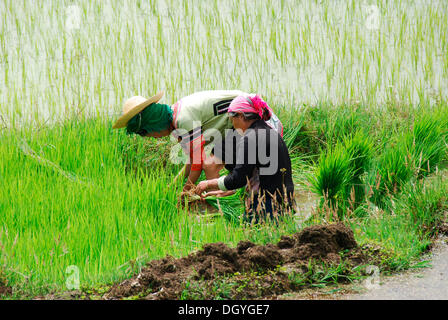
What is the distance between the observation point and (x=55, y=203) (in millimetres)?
4141

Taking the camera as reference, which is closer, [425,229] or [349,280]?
[349,280]

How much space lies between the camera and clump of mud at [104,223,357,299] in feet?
9.67

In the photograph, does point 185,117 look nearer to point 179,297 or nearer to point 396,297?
point 179,297

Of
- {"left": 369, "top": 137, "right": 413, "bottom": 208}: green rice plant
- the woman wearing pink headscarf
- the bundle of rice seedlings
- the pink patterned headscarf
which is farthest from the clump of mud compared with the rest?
the bundle of rice seedlings

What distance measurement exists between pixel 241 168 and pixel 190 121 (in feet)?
2.77

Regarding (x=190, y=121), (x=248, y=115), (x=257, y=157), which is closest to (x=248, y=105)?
(x=248, y=115)

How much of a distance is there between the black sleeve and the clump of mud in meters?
0.96

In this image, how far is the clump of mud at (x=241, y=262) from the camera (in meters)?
2.95

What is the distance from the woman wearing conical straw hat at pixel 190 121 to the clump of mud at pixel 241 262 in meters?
1.68

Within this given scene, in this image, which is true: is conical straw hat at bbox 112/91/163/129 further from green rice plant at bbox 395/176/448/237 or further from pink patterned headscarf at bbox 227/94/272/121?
green rice plant at bbox 395/176/448/237

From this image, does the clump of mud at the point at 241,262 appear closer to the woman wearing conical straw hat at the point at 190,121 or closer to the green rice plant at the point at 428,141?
the woman wearing conical straw hat at the point at 190,121

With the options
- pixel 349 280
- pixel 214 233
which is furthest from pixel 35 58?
pixel 349 280

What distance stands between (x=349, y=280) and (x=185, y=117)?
2327 millimetres

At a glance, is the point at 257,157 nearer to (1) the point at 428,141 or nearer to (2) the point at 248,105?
(2) the point at 248,105
